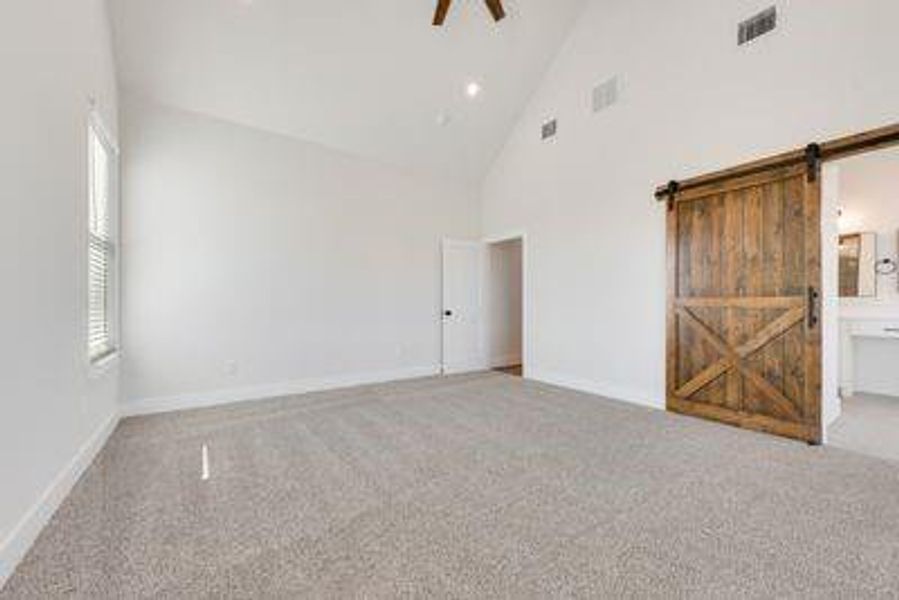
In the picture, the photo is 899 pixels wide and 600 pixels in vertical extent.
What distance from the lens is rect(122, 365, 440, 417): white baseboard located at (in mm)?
4047

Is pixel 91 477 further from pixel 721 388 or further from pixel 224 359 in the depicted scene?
pixel 721 388

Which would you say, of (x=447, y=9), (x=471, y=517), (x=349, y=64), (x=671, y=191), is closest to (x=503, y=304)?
(x=671, y=191)

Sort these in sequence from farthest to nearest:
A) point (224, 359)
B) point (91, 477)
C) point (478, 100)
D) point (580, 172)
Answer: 1. point (478, 100)
2. point (580, 172)
3. point (224, 359)
4. point (91, 477)

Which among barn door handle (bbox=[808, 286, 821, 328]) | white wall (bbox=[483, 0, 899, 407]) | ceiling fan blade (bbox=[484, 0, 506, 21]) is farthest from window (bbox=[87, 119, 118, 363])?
barn door handle (bbox=[808, 286, 821, 328])

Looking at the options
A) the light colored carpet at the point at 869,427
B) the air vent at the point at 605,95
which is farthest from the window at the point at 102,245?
the light colored carpet at the point at 869,427

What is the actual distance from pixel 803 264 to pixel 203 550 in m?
4.32

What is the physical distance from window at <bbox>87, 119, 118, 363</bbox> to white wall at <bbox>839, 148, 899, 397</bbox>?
7.13m

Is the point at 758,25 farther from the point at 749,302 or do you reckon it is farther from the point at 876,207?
the point at 876,207

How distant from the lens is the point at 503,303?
688 centimetres

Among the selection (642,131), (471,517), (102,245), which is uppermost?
(642,131)

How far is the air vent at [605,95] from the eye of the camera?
453 cm

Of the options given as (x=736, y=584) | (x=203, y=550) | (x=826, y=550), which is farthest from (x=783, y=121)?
(x=203, y=550)

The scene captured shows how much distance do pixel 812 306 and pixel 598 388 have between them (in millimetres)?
2161

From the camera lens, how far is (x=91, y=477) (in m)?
2.57
